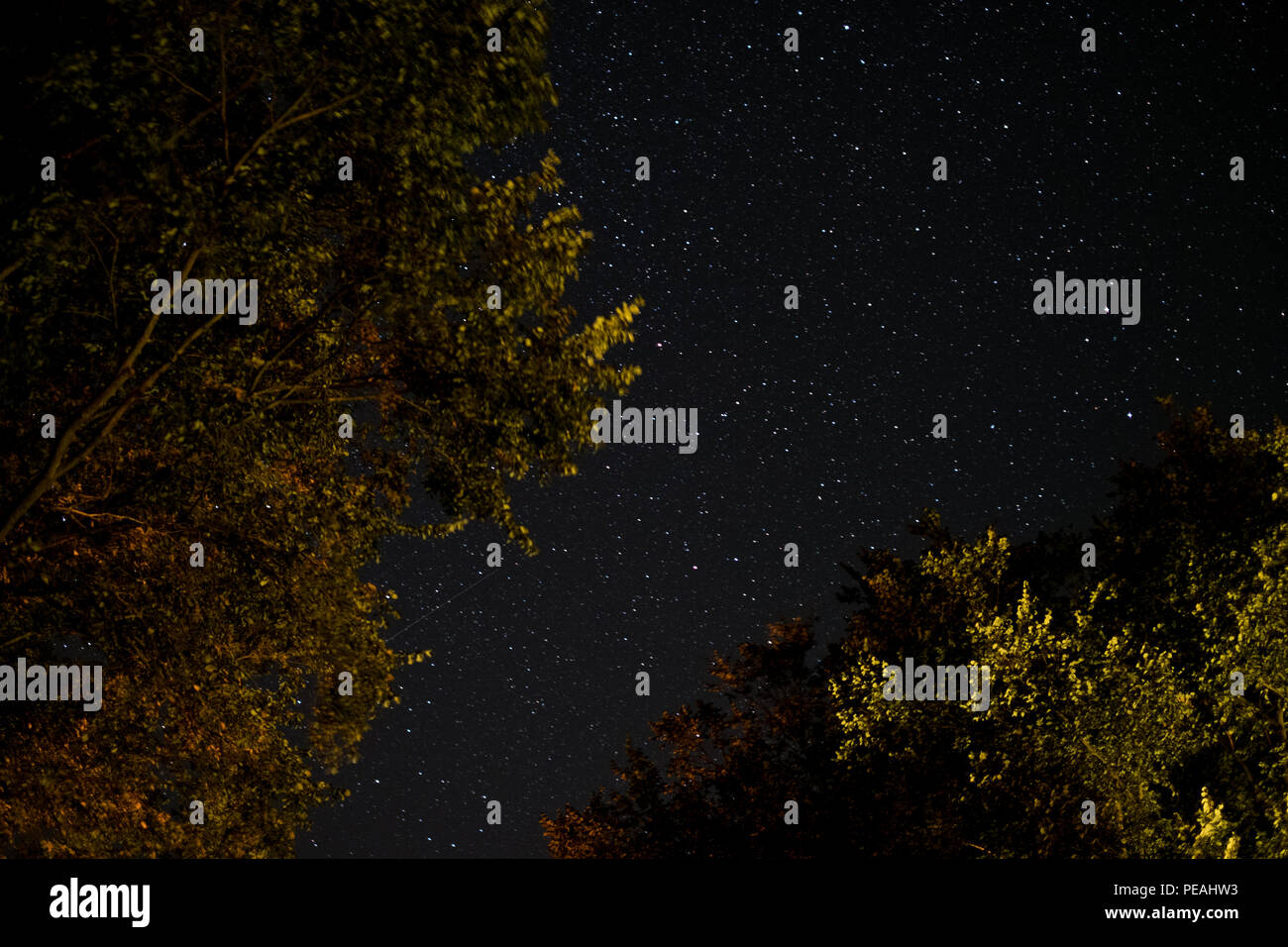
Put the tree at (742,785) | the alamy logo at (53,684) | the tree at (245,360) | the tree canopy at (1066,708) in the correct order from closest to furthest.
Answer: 1. the tree at (245,360)
2. the alamy logo at (53,684)
3. the tree canopy at (1066,708)
4. the tree at (742,785)

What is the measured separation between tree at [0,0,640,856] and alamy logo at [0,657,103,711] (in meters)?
0.21

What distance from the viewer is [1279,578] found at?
1609 cm

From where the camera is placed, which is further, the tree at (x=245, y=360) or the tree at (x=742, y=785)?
the tree at (x=742, y=785)

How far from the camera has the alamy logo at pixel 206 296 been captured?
29.1ft

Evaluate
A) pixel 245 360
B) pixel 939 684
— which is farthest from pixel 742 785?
pixel 245 360

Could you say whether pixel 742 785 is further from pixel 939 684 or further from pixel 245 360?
pixel 245 360

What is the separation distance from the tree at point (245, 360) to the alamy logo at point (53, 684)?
0.69 ft

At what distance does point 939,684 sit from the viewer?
17.4 metres
